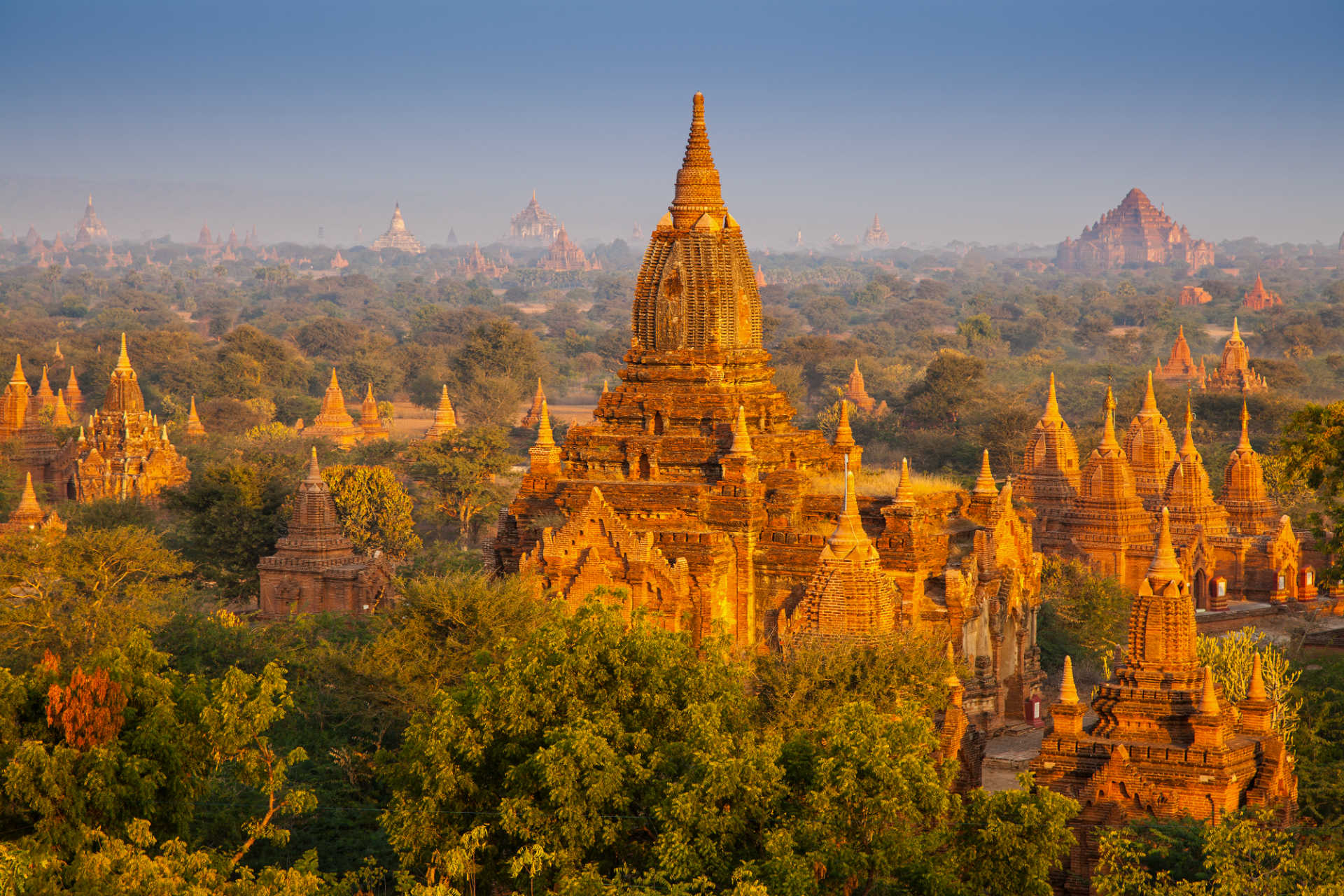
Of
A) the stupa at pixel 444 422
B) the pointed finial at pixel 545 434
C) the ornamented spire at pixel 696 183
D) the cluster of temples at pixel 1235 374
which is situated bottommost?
the stupa at pixel 444 422

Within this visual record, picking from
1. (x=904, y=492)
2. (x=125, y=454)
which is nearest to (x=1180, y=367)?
(x=125, y=454)

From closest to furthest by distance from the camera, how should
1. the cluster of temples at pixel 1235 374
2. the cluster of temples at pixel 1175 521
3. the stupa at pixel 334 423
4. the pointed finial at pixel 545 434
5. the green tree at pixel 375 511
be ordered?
the pointed finial at pixel 545 434 → the cluster of temples at pixel 1175 521 → the green tree at pixel 375 511 → the stupa at pixel 334 423 → the cluster of temples at pixel 1235 374

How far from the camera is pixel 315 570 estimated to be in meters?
47.2

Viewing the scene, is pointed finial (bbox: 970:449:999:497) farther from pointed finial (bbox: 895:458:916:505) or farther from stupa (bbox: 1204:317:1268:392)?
stupa (bbox: 1204:317:1268:392)

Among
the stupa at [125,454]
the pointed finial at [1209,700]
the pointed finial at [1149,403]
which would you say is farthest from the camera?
the stupa at [125,454]

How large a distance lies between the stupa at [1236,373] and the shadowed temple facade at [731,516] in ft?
208

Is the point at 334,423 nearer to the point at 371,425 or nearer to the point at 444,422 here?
the point at 371,425

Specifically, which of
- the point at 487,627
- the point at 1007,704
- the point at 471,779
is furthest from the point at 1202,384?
the point at 471,779

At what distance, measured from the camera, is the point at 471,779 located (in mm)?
25078

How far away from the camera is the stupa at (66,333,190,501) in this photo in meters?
69.9

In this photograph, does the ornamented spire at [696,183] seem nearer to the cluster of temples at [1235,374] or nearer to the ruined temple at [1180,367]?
the cluster of temples at [1235,374]

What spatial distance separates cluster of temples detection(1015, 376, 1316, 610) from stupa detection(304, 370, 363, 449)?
127ft

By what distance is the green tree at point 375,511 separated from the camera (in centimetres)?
5684

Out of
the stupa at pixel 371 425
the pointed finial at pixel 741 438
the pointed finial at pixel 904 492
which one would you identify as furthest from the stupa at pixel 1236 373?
the pointed finial at pixel 904 492
